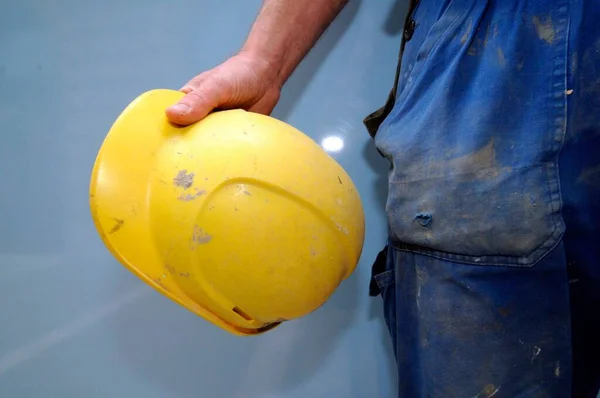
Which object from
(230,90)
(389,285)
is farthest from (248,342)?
(230,90)

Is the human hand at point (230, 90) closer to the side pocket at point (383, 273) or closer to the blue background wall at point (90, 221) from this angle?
the blue background wall at point (90, 221)

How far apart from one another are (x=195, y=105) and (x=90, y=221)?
0.40 m

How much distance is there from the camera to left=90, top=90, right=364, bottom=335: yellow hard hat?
506 millimetres

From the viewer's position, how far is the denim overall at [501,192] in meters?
0.42

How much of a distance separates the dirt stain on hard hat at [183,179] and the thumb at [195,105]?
0.08 meters

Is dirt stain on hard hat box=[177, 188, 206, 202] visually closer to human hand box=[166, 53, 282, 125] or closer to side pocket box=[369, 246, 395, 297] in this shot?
human hand box=[166, 53, 282, 125]

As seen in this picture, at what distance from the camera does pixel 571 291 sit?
Answer: 0.49 m

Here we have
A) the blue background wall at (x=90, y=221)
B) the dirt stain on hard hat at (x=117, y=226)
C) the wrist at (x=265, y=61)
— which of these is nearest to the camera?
the dirt stain on hard hat at (x=117, y=226)

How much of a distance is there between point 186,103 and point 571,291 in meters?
0.50

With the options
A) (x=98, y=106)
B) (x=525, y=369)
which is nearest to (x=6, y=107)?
(x=98, y=106)

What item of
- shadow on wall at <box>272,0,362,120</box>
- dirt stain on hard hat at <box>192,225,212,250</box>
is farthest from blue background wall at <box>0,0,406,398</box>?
dirt stain on hard hat at <box>192,225,212,250</box>

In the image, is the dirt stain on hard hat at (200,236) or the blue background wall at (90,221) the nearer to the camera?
the dirt stain on hard hat at (200,236)

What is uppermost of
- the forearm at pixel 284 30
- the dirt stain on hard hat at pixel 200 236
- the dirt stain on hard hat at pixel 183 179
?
the forearm at pixel 284 30

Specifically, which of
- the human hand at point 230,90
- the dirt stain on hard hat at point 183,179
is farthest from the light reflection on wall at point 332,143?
the dirt stain on hard hat at point 183,179
